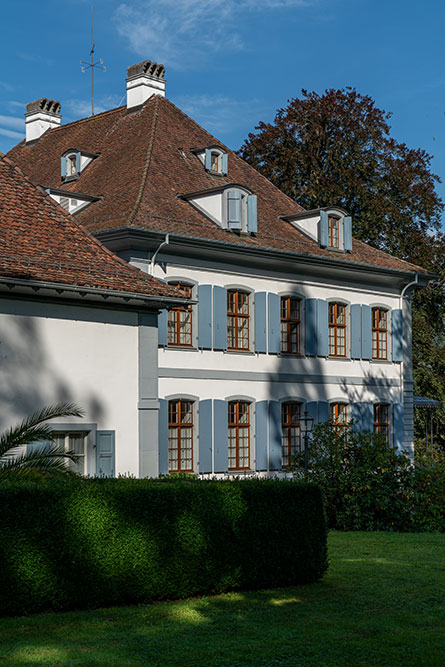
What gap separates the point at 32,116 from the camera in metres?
33.1

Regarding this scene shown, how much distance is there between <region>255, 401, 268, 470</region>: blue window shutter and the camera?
2514cm

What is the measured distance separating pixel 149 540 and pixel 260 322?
1580cm

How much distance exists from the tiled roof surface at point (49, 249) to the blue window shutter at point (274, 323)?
988 cm

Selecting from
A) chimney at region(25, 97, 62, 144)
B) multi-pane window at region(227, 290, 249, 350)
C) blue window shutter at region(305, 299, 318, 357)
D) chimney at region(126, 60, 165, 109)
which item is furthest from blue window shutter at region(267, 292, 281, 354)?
chimney at region(25, 97, 62, 144)

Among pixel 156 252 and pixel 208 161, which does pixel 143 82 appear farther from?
pixel 156 252

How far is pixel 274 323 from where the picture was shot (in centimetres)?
2586

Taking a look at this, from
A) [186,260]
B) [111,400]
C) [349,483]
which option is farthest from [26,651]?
[186,260]

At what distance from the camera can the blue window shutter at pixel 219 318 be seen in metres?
24.2

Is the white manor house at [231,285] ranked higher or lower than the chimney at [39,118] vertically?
lower

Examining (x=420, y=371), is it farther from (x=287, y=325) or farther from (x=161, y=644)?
(x=161, y=644)

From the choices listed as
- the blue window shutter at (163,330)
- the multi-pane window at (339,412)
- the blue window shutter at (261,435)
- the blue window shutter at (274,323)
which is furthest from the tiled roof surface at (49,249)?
the multi-pane window at (339,412)

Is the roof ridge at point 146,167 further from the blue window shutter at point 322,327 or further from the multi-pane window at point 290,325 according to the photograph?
the blue window shutter at point 322,327

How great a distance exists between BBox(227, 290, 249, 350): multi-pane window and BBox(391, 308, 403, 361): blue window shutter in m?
6.23

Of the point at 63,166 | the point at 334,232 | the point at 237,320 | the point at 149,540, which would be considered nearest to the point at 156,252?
the point at 237,320
